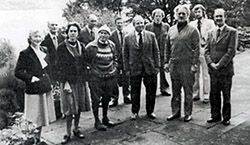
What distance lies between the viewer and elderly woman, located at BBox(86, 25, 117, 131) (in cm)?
502

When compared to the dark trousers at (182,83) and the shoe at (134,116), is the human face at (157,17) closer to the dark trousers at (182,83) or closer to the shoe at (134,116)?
the dark trousers at (182,83)

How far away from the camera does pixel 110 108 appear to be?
653cm

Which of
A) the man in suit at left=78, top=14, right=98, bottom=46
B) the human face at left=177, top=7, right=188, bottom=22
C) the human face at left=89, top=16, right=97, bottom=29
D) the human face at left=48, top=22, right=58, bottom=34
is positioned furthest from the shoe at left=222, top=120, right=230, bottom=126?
the human face at left=48, top=22, right=58, bottom=34

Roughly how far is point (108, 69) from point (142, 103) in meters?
1.94

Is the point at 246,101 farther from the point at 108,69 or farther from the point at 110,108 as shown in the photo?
the point at 108,69

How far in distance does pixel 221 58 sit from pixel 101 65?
6.13 feet

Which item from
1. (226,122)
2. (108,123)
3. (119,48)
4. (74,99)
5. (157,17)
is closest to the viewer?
(74,99)

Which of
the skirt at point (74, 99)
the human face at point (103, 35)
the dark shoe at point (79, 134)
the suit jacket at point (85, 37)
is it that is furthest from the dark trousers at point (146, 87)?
the suit jacket at point (85, 37)

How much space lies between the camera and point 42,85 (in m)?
4.41

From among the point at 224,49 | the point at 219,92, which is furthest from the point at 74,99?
the point at 224,49

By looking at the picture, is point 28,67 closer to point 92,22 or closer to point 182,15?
point 92,22

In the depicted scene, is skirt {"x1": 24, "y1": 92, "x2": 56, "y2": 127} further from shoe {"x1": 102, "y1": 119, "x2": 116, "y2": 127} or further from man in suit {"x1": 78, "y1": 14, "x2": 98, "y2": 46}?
man in suit {"x1": 78, "y1": 14, "x2": 98, "y2": 46}

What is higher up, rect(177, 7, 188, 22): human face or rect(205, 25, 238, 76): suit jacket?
rect(177, 7, 188, 22): human face

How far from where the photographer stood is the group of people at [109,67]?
14.5 ft
